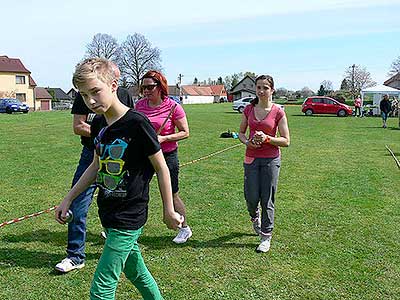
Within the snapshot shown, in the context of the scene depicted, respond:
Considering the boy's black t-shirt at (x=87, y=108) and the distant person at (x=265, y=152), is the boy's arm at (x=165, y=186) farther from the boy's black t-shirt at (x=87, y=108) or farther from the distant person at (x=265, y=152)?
the distant person at (x=265, y=152)

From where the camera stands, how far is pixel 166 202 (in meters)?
2.72

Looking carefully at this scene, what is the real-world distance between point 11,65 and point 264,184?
207 feet

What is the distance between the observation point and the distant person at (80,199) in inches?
160

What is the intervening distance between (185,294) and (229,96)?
118 m

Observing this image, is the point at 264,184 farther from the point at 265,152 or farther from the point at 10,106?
the point at 10,106

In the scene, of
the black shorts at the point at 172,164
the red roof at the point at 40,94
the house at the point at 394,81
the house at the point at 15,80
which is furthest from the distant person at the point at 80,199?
the red roof at the point at 40,94

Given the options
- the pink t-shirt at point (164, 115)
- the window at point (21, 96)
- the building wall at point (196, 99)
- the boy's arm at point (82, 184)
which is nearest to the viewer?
the boy's arm at point (82, 184)

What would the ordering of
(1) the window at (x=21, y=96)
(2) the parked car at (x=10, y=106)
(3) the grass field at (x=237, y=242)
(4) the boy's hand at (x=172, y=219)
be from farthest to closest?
(1) the window at (x=21, y=96)
(2) the parked car at (x=10, y=106)
(3) the grass field at (x=237, y=242)
(4) the boy's hand at (x=172, y=219)

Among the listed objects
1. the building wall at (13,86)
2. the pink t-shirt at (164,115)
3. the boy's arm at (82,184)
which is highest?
the building wall at (13,86)

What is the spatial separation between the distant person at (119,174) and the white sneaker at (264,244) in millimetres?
2165

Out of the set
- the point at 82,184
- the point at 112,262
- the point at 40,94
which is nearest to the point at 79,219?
the point at 82,184

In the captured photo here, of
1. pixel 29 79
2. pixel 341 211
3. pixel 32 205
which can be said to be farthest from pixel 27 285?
pixel 29 79

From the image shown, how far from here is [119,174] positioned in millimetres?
2652

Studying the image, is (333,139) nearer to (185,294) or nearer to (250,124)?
(250,124)
